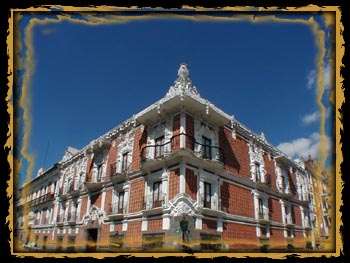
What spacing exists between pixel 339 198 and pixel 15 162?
530 centimetres

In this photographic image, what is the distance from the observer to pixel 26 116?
15.9 ft

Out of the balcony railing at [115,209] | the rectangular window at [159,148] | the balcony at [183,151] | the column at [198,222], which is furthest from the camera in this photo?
the balcony railing at [115,209]

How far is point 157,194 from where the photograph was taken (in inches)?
576

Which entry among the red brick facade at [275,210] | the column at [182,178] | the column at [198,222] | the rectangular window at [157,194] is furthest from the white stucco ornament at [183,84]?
the red brick facade at [275,210]

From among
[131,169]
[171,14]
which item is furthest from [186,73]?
[171,14]

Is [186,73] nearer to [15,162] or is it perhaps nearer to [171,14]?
[171,14]

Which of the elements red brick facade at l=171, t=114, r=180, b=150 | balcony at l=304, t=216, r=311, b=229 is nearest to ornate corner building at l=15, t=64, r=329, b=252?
red brick facade at l=171, t=114, r=180, b=150

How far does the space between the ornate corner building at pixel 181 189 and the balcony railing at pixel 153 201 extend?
54mm

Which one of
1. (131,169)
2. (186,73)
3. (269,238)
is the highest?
(186,73)

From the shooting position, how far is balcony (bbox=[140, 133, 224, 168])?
45.3 ft

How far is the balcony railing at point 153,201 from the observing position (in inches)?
554

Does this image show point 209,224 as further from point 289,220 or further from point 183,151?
point 289,220

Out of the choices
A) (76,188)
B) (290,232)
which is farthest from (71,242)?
(290,232)

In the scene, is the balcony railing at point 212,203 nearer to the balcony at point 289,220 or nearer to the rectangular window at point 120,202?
the rectangular window at point 120,202
